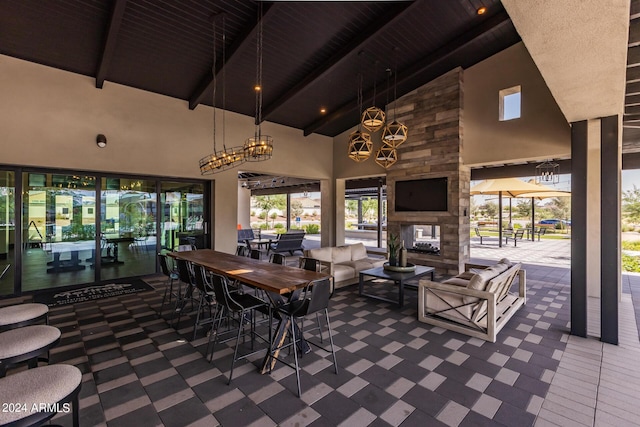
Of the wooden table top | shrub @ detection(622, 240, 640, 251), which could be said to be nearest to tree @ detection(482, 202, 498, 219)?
shrub @ detection(622, 240, 640, 251)

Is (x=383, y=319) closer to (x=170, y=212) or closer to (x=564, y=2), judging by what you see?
(x=564, y=2)

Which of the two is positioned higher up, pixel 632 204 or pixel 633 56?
pixel 633 56

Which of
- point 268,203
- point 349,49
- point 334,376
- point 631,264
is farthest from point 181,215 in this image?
point 268,203

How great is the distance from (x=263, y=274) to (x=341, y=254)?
3150 millimetres

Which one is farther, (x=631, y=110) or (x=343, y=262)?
(x=343, y=262)

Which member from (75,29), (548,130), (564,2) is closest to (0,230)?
(75,29)

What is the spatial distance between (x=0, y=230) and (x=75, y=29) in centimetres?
359

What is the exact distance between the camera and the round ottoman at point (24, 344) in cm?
183

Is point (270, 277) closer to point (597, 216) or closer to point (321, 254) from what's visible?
point (321, 254)

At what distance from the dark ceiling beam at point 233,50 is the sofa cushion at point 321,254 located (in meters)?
3.70

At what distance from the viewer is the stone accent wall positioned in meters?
6.68

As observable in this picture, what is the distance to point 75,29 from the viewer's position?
438 centimetres

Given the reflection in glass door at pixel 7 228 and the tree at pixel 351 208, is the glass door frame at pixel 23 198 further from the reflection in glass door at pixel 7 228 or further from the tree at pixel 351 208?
the tree at pixel 351 208

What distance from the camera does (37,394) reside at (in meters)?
1.42
